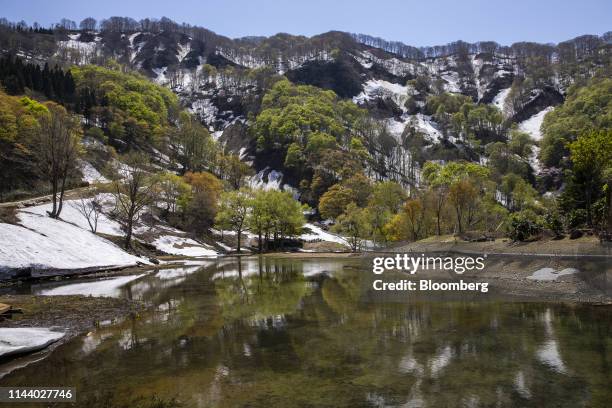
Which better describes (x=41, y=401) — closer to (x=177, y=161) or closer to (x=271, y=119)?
(x=177, y=161)

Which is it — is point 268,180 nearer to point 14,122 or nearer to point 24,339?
point 14,122

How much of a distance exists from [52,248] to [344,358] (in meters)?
33.1

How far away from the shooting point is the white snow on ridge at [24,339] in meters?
11.9

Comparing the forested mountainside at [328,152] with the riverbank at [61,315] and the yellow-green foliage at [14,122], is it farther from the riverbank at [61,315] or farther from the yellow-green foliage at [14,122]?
the riverbank at [61,315]

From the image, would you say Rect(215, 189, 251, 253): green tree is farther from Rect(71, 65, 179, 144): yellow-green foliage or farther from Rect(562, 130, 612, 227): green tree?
Rect(562, 130, 612, 227): green tree

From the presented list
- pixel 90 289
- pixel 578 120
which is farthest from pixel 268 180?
pixel 578 120

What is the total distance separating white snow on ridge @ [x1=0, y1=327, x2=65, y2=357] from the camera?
467 inches

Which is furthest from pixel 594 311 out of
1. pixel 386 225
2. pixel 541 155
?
pixel 541 155

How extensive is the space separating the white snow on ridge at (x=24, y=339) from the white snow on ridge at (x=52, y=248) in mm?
19003

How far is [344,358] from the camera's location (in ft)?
38.0

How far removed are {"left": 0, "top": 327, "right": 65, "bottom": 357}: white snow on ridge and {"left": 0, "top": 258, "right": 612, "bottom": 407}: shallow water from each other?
847 mm

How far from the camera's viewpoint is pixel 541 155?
Answer: 166 metres

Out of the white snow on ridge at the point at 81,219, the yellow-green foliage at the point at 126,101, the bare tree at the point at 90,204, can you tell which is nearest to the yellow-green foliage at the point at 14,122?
the bare tree at the point at 90,204

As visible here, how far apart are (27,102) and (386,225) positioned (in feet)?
275
